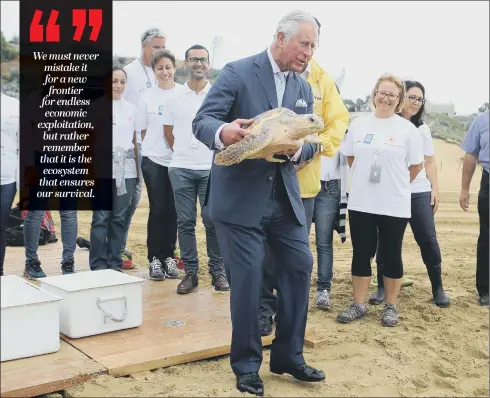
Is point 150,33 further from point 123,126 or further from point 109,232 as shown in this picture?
point 109,232

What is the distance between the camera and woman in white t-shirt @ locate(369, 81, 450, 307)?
445 centimetres

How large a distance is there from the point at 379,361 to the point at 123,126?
2.55 meters

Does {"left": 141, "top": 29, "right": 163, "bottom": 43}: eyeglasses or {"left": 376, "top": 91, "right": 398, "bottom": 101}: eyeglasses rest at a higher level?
{"left": 141, "top": 29, "right": 163, "bottom": 43}: eyeglasses

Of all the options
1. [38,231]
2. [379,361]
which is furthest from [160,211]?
[379,361]

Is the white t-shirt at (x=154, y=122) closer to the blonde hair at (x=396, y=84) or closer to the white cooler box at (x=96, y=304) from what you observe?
the white cooler box at (x=96, y=304)

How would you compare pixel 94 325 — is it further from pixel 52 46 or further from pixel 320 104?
pixel 52 46

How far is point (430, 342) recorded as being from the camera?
376cm

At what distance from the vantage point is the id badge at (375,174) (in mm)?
3996

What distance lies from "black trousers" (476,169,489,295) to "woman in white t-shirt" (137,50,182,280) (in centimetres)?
242

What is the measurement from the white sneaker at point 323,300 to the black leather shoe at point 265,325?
935 millimetres

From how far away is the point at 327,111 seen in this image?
3873 millimetres

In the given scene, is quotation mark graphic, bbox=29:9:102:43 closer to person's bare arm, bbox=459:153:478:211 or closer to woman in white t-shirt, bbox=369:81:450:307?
woman in white t-shirt, bbox=369:81:450:307

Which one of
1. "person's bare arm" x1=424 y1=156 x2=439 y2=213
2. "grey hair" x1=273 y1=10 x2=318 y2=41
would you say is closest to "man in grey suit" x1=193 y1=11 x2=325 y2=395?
"grey hair" x1=273 y1=10 x2=318 y2=41

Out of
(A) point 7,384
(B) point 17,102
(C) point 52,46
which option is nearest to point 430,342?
(A) point 7,384
